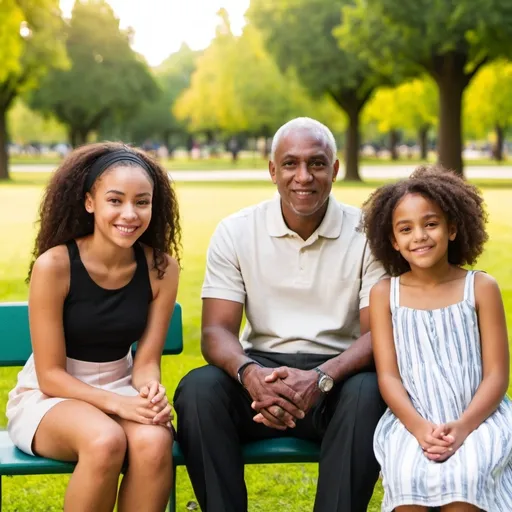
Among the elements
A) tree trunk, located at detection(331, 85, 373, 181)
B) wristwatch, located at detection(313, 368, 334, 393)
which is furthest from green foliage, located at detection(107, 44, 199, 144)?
wristwatch, located at detection(313, 368, 334, 393)

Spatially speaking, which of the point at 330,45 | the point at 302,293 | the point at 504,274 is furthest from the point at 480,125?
the point at 302,293

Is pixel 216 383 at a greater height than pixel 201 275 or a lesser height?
greater

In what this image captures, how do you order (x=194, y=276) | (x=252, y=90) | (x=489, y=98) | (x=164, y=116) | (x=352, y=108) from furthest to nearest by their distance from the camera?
(x=164, y=116) < (x=252, y=90) < (x=489, y=98) < (x=352, y=108) < (x=194, y=276)

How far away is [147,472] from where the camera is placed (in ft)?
11.6

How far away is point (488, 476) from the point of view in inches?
136

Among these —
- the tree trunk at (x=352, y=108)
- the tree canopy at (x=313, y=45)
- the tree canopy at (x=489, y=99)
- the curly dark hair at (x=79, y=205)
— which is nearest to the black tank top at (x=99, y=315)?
the curly dark hair at (x=79, y=205)

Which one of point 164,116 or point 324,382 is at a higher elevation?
point 164,116

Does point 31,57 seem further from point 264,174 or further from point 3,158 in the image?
point 264,174

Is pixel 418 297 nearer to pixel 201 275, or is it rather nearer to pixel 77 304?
pixel 77 304

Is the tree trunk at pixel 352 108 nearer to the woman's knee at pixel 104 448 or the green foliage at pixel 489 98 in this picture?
the green foliage at pixel 489 98

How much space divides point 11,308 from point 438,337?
1.87 metres

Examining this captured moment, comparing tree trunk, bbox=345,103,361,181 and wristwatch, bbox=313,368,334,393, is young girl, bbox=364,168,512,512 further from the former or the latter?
tree trunk, bbox=345,103,361,181

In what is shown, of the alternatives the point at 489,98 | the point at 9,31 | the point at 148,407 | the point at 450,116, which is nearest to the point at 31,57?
the point at 9,31

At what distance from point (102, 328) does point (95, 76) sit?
50218mm
